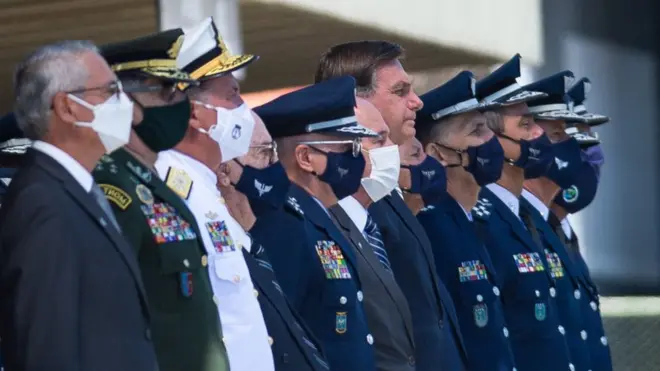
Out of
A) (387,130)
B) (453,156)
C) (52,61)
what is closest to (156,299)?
(52,61)

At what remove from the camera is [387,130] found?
571cm

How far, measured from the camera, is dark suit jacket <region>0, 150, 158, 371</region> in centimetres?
347

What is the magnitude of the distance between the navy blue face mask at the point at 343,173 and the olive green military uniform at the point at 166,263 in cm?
118

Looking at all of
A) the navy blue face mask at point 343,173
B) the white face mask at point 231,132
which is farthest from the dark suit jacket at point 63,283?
the navy blue face mask at point 343,173

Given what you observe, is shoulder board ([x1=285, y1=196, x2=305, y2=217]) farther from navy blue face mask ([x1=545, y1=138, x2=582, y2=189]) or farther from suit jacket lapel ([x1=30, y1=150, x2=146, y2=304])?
navy blue face mask ([x1=545, y1=138, x2=582, y2=189])

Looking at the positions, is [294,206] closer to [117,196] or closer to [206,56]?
[206,56]

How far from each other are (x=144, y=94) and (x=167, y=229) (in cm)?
39

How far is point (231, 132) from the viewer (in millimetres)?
4488

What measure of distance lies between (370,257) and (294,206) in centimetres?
46

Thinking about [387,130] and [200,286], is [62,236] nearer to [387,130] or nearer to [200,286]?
[200,286]

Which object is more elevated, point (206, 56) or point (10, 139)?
point (206, 56)

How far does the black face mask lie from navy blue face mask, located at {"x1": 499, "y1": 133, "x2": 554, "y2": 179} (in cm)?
289

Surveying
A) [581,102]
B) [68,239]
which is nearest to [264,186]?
[68,239]

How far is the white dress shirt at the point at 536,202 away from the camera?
7.13 meters
